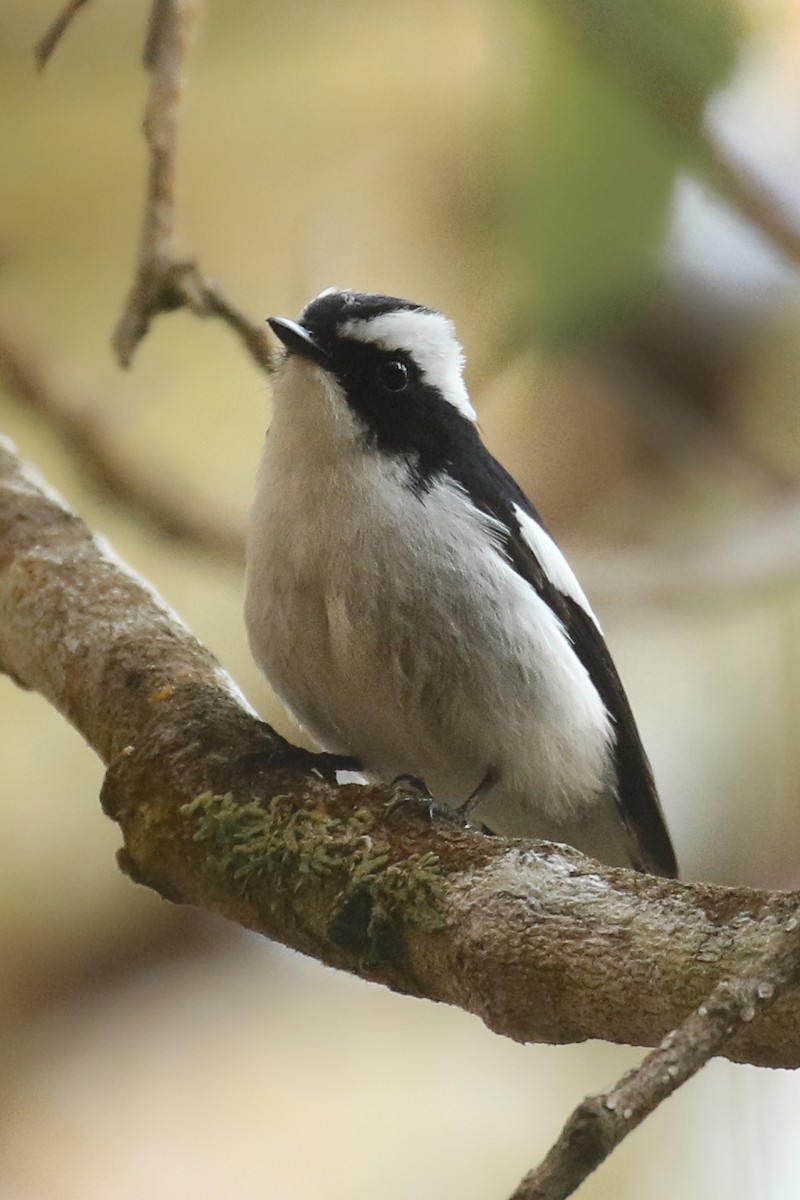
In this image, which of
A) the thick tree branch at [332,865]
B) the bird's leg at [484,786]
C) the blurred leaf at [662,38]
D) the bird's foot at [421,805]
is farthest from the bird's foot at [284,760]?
the blurred leaf at [662,38]

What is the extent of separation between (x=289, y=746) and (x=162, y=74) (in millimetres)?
1344

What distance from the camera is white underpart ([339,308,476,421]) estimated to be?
7.82 ft

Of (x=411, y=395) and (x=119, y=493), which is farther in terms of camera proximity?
(x=119, y=493)

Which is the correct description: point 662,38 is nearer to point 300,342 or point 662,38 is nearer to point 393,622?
point 300,342

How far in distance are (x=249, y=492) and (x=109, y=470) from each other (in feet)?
3.56

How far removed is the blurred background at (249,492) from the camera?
354 centimetres

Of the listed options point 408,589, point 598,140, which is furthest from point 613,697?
point 598,140

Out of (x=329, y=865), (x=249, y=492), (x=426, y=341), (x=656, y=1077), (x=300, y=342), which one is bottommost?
(x=656, y=1077)

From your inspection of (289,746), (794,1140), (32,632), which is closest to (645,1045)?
(289,746)

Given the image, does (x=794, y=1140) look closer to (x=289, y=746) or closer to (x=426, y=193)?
(x=289, y=746)

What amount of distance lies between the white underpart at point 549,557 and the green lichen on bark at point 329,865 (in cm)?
83

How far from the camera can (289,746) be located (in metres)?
2.02

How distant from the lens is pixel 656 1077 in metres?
1.05

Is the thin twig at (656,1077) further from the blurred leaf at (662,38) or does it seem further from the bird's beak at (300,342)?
the blurred leaf at (662,38)
